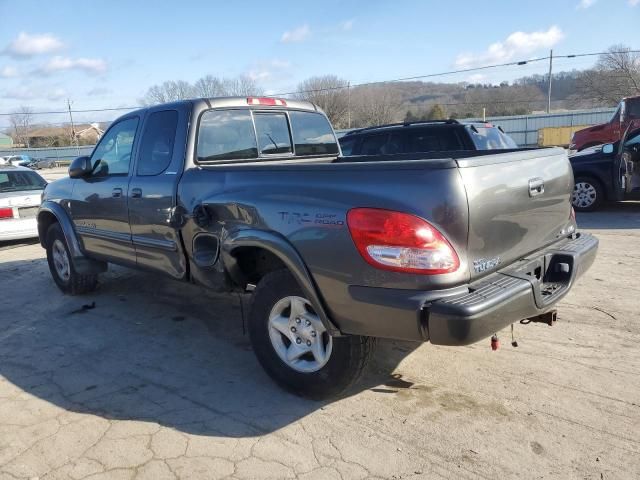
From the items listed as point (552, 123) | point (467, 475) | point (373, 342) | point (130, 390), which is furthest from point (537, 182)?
point (552, 123)

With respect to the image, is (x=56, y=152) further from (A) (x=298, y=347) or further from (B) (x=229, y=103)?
(A) (x=298, y=347)

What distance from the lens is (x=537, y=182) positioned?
3225mm

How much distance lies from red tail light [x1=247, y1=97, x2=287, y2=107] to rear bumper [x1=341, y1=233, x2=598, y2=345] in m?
2.44

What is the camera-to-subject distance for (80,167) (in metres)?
5.11

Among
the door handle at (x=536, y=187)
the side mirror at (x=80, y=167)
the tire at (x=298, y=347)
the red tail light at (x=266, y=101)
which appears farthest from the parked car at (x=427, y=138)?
the tire at (x=298, y=347)

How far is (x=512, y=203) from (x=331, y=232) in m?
1.06

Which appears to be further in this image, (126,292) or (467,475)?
(126,292)

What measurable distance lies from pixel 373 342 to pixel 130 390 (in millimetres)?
1759

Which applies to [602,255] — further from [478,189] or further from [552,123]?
[552,123]

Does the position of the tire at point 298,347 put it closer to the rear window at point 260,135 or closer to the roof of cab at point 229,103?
the rear window at point 260,135

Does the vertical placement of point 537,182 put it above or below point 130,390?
above

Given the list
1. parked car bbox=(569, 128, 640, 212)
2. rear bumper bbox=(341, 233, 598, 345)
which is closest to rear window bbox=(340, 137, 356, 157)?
parked car bbox=(569, 128, 640, 212)

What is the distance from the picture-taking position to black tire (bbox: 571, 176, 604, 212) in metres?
9.78

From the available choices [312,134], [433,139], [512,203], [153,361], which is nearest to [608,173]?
[433,139]
